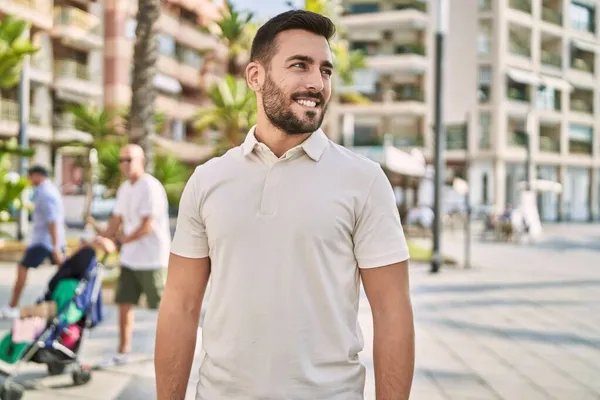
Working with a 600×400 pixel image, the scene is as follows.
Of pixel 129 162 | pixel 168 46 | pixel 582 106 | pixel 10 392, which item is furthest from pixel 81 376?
pixel 582 106

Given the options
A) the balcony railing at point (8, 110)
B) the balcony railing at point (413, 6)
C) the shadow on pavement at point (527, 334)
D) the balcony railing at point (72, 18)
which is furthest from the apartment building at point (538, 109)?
the shadow on pavement at point (527, 334)

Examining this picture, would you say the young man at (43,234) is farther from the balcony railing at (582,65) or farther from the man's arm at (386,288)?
the balcony railing at (582,65)

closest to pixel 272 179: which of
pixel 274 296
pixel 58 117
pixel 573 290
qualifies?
pixel 274 296

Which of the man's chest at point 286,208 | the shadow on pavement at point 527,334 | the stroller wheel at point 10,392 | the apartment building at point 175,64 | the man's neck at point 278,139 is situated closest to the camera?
the man's chest at point 286,208

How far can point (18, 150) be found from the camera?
5625 millimetres

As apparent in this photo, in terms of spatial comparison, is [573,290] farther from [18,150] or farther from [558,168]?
[558,168]

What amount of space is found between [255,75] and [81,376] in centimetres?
391

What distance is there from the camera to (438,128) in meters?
13.4

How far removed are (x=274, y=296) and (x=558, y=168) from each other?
55403 mm

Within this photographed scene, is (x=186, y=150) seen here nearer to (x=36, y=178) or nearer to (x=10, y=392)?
(x=36, y=178)

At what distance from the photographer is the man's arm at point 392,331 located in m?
1.75

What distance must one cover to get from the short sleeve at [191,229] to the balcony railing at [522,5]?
49.6 metres

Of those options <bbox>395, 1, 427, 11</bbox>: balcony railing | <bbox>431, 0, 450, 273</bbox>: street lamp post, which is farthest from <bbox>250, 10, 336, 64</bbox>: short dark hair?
<bbox>395, 1, 427, 11</bbox>: balcony railing

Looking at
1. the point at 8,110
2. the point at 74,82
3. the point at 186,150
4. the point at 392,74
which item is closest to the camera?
the point at 8,110
